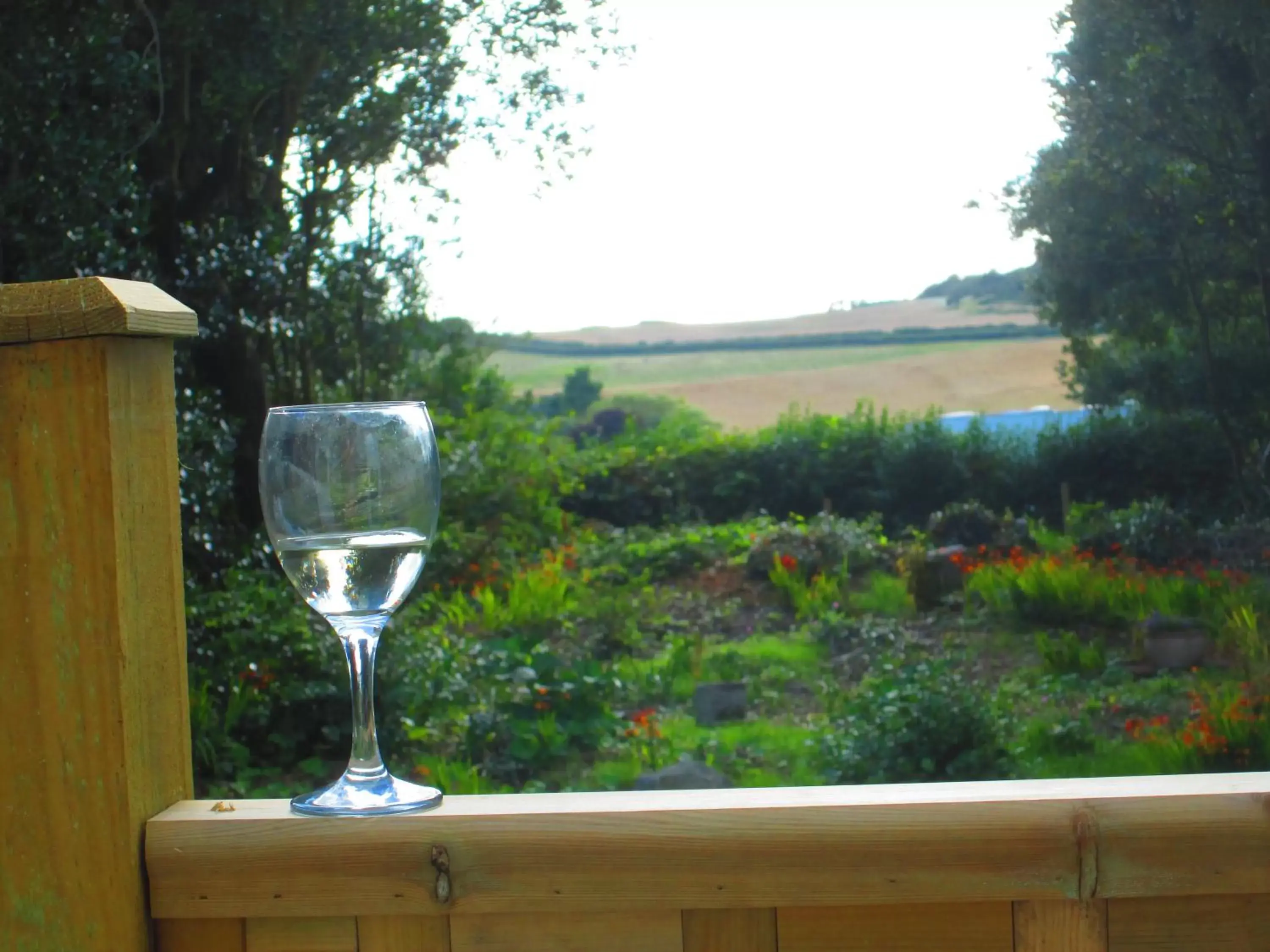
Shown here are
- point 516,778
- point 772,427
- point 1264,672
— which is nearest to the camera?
point 516,778

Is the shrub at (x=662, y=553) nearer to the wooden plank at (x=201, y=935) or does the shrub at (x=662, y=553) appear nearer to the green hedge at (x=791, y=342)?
the green hedge at (x=791, y=342)

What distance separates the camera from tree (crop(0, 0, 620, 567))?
403 centimetres

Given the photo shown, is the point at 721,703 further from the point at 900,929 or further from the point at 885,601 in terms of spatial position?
the point at 900,929

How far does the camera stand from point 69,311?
2.47 feet

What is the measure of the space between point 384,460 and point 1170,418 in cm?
767

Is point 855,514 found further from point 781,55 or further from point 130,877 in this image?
point 130,877

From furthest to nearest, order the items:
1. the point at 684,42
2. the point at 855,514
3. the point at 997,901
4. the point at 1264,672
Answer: the point at 855,514, the point at 684,42, the point at 1264,672, the point at 997,901

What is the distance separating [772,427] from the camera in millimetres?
9172

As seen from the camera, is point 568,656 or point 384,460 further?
point 568,656

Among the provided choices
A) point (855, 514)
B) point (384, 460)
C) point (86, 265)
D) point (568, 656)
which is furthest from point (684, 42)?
point (384, 460)

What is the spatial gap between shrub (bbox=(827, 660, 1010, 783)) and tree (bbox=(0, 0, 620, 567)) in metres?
2.24

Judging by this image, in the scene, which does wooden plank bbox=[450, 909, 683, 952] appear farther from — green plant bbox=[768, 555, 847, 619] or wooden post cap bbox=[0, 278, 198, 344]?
green plant bbox=[768, 555, 847, 619]

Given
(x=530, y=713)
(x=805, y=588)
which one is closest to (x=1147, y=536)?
(x=805, y=588)

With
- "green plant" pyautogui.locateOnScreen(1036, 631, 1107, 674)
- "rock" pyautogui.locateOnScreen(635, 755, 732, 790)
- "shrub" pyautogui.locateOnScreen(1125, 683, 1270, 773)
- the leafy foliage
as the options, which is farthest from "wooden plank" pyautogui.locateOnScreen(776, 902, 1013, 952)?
the leafy foliage
